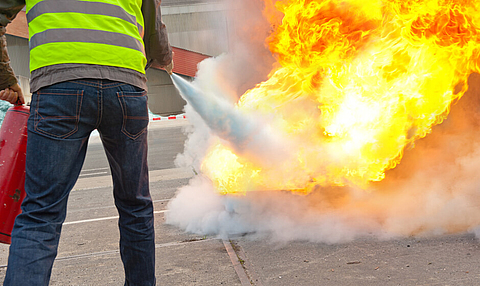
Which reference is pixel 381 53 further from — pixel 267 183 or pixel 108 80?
pixel 108 80

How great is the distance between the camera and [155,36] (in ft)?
8.01

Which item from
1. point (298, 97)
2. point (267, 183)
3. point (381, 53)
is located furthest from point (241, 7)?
point (267, 183)

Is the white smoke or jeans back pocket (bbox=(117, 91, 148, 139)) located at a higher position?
jeans back pocket (bbox=(117, 91, 148, 139))

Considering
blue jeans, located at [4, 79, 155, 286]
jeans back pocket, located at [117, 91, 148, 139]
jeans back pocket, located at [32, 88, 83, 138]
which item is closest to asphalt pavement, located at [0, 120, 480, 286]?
blue jeans, located at [4, 79, 155, 286]

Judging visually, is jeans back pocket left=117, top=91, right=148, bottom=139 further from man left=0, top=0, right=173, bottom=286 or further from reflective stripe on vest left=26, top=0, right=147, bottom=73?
reflective stripe on vest left=26, top=0, right=147, bottom=73

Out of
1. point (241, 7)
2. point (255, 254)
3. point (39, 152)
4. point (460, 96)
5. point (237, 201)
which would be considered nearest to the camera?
point (39, 152)

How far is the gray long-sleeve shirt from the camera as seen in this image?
1.89m

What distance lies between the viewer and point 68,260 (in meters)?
3.32

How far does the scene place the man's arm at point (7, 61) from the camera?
6.58 feet

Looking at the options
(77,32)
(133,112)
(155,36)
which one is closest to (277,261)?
(133,112)

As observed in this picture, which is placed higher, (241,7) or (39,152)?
(241,7)

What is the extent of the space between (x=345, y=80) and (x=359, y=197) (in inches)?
39.8

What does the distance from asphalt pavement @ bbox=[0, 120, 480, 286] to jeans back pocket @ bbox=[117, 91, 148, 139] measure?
1.20 m

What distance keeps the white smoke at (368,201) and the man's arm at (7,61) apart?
170 cm
